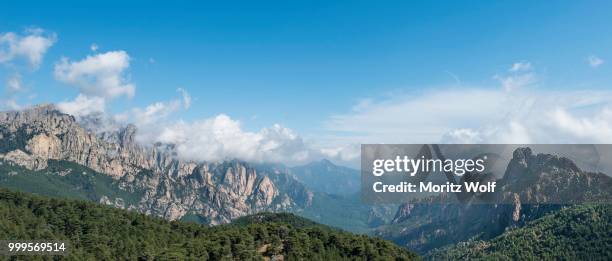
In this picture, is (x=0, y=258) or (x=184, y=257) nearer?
(x=184, y=257)

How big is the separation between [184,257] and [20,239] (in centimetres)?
8132

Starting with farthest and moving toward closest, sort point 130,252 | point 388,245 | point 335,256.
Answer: point 130,252, point 388,245, point 335,256

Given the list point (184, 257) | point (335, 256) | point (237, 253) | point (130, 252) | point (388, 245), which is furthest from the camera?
point (130, 252)

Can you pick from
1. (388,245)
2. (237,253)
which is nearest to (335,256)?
(388,245)

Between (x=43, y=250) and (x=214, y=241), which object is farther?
(x=43, y=250)

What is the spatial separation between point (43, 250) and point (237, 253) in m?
76.2

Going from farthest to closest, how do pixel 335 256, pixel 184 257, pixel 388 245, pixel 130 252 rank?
pixel 130 252 < pixel 388 245 < pixel 335 256 < pixel 184 257

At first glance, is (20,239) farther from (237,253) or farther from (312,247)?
(312,247)

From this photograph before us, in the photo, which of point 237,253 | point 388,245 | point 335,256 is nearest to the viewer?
point 237,253

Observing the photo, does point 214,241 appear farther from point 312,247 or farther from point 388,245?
point 388,245

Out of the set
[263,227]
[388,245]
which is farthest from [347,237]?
[263,227]

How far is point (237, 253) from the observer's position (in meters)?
151

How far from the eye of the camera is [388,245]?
607ft

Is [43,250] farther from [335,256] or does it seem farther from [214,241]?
[335,256]
